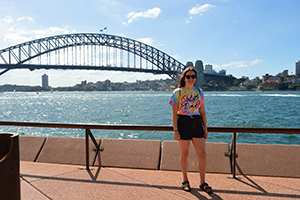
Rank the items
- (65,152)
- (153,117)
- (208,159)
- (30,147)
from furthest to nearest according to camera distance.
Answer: (153,117) < (30,147) < (65,152) < (208,159)

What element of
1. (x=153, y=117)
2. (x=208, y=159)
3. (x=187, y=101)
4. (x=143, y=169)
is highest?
(x=187, y=101)

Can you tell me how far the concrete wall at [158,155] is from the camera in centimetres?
310

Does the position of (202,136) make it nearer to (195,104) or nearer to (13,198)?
(195,104)

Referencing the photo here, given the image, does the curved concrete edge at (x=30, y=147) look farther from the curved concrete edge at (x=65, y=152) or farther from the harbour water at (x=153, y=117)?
the harbour water at (x=153, y=117)

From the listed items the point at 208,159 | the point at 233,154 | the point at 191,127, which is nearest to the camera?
the point at 191,127

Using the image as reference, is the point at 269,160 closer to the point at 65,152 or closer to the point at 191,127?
the point at 191,127

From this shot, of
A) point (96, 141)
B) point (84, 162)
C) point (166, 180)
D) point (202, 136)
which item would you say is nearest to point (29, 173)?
point (84, 162)

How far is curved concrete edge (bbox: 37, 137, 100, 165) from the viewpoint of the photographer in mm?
3545

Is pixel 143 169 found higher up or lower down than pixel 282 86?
lower down

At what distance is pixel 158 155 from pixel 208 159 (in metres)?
0.71

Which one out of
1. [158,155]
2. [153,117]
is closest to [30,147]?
[158,155]

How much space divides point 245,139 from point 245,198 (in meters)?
10.4

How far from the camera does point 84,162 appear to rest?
3.51m

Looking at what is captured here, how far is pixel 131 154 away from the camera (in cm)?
348
